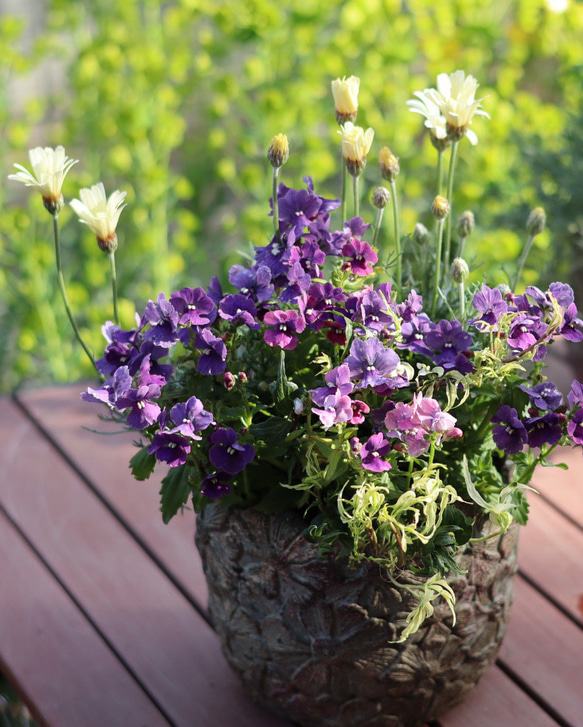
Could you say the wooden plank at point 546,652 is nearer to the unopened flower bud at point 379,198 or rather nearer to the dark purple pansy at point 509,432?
the dark purple pansy at point 509,432

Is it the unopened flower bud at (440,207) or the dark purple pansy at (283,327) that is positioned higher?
the unopened flower bud at (440,207)

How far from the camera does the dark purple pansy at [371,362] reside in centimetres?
72

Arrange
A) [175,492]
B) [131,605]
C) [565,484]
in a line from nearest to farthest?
[175,492] < [131,605] < [565,484]

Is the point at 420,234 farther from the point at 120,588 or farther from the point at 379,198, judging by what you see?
the point at 120,588

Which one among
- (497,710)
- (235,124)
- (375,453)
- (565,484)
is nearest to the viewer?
(375,453)

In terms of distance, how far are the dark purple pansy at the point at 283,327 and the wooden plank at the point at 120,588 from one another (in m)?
0.45

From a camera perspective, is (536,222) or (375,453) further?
(536,222)

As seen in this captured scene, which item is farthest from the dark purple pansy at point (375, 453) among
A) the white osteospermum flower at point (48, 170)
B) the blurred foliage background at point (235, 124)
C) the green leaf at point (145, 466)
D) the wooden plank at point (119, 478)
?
the blurred foliage background at point (235, 124)

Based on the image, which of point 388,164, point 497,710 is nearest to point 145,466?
point 388,164

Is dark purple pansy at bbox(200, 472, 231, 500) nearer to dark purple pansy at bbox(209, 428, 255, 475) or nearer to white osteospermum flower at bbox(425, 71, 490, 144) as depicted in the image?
dark purple pansy at bbox(209, 428, 255, 475)

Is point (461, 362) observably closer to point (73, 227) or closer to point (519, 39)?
point (73, 227)

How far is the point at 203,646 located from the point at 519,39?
220cm

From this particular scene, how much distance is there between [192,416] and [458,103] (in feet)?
1.19

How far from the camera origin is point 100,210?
814 millimetres
